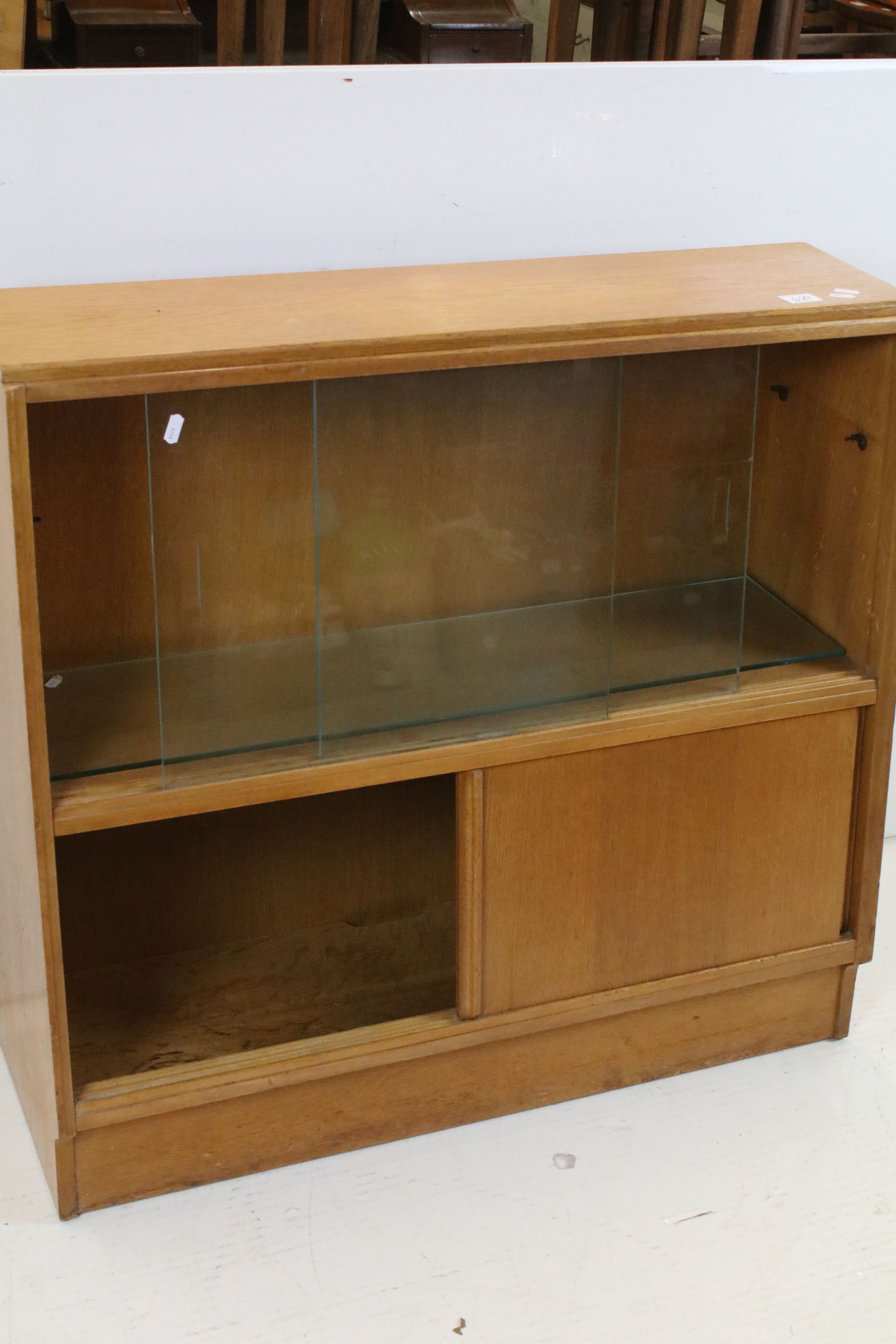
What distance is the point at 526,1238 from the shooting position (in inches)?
80.0

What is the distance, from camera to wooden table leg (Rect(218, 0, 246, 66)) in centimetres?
255

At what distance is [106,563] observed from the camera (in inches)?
83.0

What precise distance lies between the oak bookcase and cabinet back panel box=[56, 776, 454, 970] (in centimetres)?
1

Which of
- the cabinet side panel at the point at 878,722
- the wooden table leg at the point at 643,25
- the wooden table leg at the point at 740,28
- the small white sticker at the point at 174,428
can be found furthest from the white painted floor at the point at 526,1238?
the wooden table leg at the point at 643,25

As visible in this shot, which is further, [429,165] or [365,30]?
[365,30]

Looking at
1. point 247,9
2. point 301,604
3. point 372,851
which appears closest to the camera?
point 301,604

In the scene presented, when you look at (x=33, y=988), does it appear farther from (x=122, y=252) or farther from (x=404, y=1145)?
(x=122, y=252)

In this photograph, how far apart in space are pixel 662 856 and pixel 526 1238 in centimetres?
57

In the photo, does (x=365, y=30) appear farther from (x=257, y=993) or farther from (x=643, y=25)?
(x=257, y=993)

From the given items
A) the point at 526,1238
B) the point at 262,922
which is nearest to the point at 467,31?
the point at 262,922

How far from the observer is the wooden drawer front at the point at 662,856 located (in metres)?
2.13

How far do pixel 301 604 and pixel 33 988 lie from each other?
0.62m

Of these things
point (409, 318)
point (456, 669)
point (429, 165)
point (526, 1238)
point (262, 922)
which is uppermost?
point (429, 165)

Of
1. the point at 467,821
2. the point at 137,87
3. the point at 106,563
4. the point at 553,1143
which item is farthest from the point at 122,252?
the point at 553,1143
